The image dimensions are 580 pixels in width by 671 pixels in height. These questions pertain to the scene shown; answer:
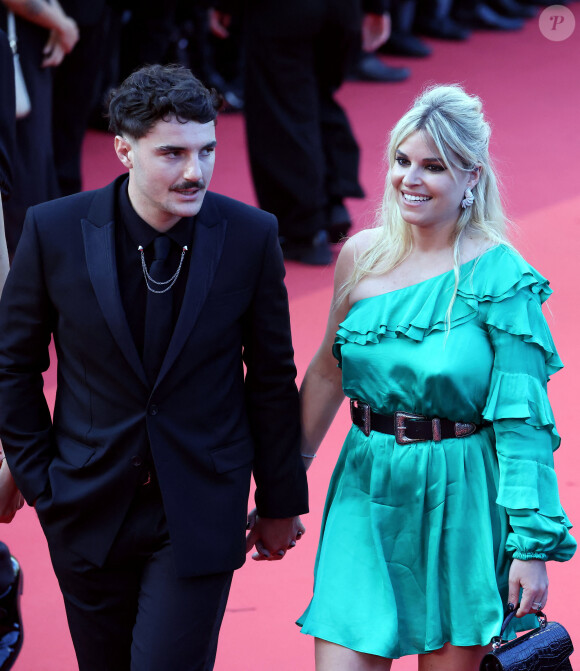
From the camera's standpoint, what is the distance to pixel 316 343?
20.4 ft

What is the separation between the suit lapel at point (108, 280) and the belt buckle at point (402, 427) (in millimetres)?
656

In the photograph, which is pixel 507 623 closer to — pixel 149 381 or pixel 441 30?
pixel 149 381

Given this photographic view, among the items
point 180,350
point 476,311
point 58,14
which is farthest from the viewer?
point 58,14

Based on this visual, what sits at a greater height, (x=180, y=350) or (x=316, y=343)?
(x=180, y=350)

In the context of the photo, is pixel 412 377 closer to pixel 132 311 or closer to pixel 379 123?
pixel 132 311

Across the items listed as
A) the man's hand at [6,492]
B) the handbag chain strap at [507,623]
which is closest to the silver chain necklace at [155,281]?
the man's hand at [6,492]

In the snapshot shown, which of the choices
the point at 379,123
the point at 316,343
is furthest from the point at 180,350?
the point at 379,123

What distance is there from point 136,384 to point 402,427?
2.23 ft

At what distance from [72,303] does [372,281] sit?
82 centimetres

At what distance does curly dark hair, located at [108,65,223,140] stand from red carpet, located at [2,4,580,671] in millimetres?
1068

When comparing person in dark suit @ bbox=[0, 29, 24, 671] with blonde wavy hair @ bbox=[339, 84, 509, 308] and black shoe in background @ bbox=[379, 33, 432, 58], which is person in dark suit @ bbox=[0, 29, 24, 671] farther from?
black shoe in background @ bbox=[379, 33, 432, 58]

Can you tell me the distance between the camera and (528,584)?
2.96 metres

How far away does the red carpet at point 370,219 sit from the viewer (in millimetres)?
4105

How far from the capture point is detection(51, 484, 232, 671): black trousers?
2.92m
